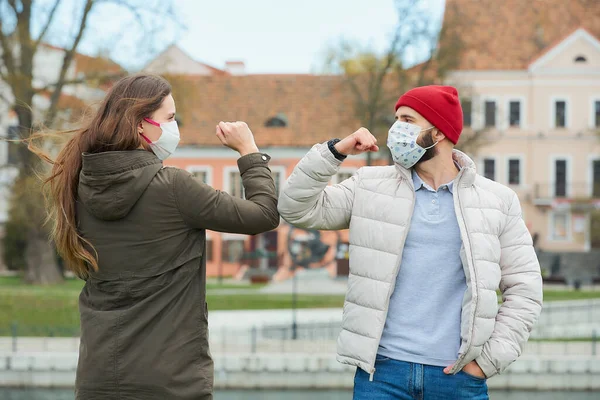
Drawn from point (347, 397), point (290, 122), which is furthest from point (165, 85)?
point (290, 122)

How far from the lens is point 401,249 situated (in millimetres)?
3758

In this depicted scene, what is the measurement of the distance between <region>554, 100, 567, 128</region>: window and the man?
46.4 metres

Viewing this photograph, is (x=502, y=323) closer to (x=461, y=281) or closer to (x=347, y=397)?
(x=461, y=281)

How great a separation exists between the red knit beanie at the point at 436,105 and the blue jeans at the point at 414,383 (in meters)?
0.94

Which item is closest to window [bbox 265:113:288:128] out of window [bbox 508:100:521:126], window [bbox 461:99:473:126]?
window [bbox 461:99:473:126]

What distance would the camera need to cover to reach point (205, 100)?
4525cm

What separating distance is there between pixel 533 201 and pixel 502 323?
4619 cm

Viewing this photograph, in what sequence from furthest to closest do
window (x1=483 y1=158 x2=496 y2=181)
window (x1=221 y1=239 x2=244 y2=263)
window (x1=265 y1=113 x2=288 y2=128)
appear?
window (x1=483 y1=158 x2=496 y2=181) → window (x1=265 y1=113 x2=288 y2=128) → window (x1=221 y1=239 x2=244 y2=263)

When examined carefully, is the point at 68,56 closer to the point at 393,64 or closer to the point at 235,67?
the point at 393,64

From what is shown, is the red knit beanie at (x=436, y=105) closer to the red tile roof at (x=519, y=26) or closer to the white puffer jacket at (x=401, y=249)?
the white puffer jacket at (x=401, y=249)

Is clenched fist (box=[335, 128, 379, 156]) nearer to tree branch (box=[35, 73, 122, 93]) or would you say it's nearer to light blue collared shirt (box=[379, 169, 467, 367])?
light blue collared shirt (box=[379, 169, 467, 367])

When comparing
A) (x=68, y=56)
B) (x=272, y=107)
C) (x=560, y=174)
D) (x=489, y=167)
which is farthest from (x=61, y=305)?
(x=560, y=174)

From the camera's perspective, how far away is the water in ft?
38.3

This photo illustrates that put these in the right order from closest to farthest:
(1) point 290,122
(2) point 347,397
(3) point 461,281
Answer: (3) point 461,281 < (2) point 347,397 < (1) point 290,122
